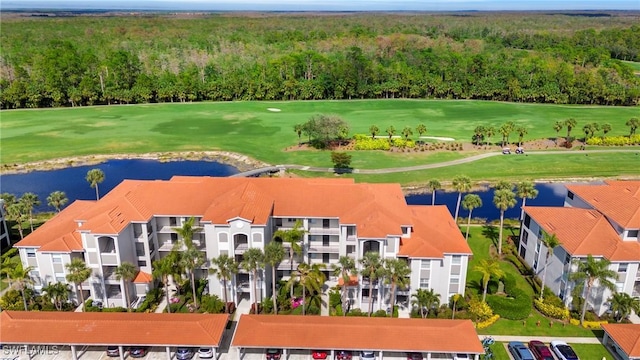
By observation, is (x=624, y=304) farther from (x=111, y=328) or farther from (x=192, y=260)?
(x=111, y=328)

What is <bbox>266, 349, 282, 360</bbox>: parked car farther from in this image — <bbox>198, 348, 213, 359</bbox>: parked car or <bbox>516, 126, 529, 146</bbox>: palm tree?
<bbox>516, 126, 529, 146</bbox>: palm tree

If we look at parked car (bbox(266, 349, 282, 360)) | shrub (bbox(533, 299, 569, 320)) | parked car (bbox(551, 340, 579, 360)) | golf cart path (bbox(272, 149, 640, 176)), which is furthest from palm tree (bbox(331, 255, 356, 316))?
golf cart path (bbox(272, 149, 640, 176))

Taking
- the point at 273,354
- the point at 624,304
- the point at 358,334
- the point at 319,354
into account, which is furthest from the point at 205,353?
the point at 624,304

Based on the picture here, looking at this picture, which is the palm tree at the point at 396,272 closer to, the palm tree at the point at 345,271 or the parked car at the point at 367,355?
the palm tree at the point at 345,271

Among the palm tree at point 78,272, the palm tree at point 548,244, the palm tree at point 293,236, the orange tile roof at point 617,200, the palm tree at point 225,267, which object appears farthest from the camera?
the orange tile roof at point 617,200

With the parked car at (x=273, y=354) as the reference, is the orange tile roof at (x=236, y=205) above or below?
above

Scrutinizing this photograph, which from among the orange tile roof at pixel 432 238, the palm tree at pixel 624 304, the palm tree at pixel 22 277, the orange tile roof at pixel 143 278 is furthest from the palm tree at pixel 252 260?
the palm tree at pixel 624 304
